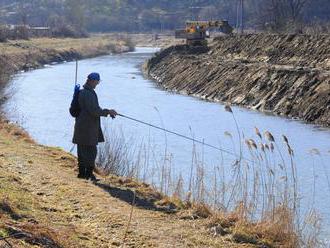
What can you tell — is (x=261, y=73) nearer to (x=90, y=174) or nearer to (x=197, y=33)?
(x=197, y=33)

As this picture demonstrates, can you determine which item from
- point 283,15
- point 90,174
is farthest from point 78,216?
point 283,15

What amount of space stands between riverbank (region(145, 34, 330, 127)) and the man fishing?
1689 centimetres

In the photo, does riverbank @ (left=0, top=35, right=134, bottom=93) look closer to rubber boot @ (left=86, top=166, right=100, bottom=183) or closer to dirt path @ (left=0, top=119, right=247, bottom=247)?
rubber boot @ (left=86, top=166, right=100, bottom=183)

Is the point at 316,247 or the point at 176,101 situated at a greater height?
the point at 316,247

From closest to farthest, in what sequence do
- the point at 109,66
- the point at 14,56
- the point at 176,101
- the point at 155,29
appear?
the point at 176,101
the point at 14,56
the point at 109,66
the point at 155,29

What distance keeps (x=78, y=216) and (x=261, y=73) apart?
28579 millimetres

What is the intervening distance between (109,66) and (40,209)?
52.5 metres

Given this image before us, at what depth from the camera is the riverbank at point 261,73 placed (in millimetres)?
30050

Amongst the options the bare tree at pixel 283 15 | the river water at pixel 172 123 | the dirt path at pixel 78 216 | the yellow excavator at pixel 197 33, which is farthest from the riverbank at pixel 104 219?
the bare tree at pixel 283 15

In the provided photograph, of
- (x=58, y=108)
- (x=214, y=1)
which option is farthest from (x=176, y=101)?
(x=214, y=1)

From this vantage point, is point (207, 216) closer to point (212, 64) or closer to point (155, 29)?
point (212, 64)

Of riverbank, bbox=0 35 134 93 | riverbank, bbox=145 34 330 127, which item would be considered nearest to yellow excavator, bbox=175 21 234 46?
riverbank, bbox=145 34 330 127

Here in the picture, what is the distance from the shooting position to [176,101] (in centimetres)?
3609

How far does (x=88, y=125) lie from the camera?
1098 centimetres
